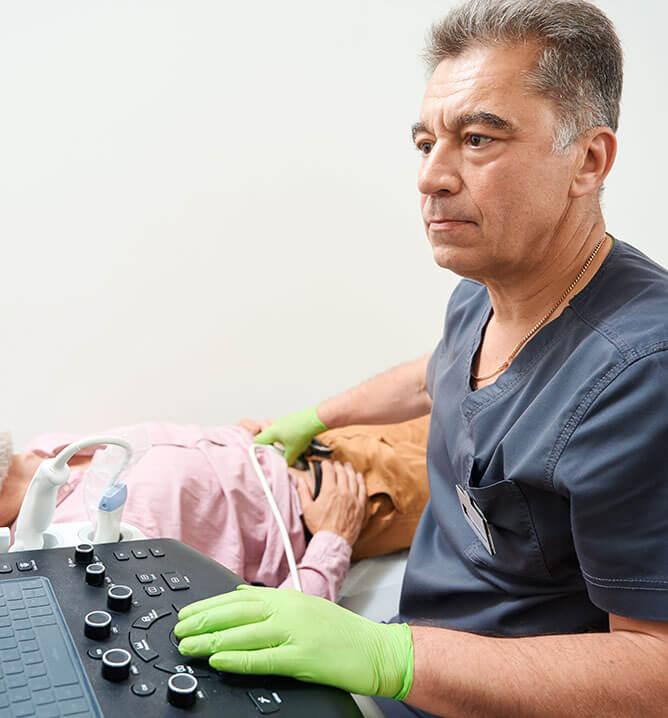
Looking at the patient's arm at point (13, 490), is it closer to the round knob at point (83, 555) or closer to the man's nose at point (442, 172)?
the round knob at point (83, 555)

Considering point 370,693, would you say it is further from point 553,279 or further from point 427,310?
point 427,310

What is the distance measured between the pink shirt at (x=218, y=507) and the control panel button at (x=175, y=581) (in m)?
0.47

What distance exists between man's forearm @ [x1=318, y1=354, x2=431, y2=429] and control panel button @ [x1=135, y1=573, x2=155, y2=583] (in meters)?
0.80

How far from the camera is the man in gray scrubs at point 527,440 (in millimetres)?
867

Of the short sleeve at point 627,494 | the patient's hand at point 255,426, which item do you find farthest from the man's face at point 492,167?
the patient's hand at point 255,426

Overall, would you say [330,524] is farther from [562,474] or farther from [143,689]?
[143,689]

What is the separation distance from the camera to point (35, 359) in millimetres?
1779

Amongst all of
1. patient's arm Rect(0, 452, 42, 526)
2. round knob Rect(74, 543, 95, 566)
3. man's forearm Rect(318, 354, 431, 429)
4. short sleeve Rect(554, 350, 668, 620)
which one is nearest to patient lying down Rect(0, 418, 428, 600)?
patient's arm Rect(0, 452, 42, 526)

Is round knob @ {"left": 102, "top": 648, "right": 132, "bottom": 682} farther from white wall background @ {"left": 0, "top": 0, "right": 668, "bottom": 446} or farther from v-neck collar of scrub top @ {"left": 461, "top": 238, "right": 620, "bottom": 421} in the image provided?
white wall background @ {"left": 0, "top": 0, "right": 668, "bottom": 446}

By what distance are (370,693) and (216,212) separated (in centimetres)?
131

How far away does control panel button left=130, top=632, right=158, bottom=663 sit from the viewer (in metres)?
0.74

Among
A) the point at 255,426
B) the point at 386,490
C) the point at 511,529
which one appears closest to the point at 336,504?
the point at 386,490

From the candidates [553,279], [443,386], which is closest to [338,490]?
[443,386]

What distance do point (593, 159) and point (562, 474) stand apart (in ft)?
1.43
